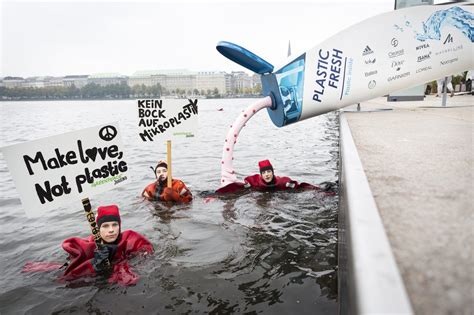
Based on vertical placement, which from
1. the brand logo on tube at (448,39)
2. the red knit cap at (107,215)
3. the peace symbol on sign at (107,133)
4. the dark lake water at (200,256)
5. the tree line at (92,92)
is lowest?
the dark lake water at (200,256)

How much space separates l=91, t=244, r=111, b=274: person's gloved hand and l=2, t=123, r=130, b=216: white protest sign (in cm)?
65

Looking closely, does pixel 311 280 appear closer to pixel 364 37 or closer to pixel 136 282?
pixel 136 282

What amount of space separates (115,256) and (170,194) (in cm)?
265

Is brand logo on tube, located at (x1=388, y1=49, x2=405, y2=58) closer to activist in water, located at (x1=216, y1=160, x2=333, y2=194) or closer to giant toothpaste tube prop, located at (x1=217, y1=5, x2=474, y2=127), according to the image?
giant toothpaste tube prop, located at (x1=217, y1=5, x2=474, y2=127)

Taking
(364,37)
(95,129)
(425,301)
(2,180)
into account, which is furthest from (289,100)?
(2,180)

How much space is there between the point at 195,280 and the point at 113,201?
4387 mm

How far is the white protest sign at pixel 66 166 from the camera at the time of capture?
3.67 meters

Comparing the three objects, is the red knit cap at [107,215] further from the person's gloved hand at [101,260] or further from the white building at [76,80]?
the white building at [76,80]

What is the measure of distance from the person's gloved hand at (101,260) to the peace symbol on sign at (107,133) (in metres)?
1.28

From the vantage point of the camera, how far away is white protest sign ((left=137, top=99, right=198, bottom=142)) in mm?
6754

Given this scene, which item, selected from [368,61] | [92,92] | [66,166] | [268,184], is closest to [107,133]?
[66,166]

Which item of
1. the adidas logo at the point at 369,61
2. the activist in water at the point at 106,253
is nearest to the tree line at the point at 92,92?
the adidas logo at the point at 369,61

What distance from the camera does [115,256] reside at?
13.9 feet

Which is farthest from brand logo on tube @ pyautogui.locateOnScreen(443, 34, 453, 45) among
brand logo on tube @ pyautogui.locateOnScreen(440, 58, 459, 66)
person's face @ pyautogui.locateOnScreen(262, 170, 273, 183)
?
person's face @ pyautogui.locateOnScreen(262, 170, 273, 183)
